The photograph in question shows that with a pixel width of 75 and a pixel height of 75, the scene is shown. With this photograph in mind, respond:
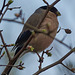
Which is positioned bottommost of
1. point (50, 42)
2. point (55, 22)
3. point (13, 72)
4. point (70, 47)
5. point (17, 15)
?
point (13, 72)

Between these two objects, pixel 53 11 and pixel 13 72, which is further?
pixel 13 72

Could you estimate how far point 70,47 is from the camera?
2.05 meters

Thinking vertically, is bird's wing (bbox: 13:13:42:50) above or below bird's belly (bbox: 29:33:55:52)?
above

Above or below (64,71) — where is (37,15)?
above

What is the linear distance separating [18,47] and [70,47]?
139 cm

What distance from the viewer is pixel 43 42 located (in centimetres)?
332

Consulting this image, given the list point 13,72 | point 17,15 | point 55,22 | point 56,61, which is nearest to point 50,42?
point 55,22

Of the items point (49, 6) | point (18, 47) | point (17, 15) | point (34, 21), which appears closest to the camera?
point (49, 6)

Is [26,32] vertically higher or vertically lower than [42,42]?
higher

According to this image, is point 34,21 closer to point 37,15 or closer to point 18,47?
point 37,15

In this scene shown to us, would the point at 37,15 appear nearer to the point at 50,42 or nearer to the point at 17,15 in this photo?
the point at 50,42

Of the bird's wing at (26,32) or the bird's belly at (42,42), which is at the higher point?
the bird's wing at (26,32)

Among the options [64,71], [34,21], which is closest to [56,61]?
[64,71]

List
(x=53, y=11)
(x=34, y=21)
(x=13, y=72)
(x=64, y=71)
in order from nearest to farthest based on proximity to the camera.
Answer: (x=64, y=71), (x=34, y=21), (x=53, y=11), (x=13, y=72)
